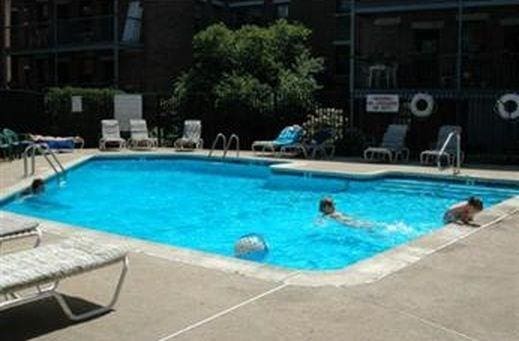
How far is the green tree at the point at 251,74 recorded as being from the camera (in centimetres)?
2348

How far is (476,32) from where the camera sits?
23.4 metres

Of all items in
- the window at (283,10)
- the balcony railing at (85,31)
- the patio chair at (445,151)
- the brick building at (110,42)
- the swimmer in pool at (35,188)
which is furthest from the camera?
the window at (283,10)

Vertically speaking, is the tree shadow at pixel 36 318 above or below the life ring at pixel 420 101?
below

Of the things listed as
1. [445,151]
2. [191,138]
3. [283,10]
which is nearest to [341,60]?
[283,10]

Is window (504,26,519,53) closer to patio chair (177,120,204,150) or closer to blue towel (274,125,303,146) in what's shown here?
blue towel (274,125,303,146)

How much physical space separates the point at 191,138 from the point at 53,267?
18076 mm

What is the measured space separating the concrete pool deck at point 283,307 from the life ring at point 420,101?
43.3ft

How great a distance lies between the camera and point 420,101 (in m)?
20.2

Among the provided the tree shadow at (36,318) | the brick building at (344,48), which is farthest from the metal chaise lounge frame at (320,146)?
the tree shadow at (36,318)

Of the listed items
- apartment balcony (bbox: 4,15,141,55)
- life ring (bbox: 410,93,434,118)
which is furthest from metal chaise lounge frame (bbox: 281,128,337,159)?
apartment balcony (bbox: 4,15,141,55)

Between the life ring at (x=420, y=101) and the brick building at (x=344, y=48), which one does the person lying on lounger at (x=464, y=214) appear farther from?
the life ring at (x=420, y=101)

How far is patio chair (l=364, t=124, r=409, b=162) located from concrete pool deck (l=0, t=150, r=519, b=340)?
480 inches

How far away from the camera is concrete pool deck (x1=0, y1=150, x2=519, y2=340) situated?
5059 mm

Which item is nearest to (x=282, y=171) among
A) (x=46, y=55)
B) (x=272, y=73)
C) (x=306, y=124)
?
(x=306, y=124)
